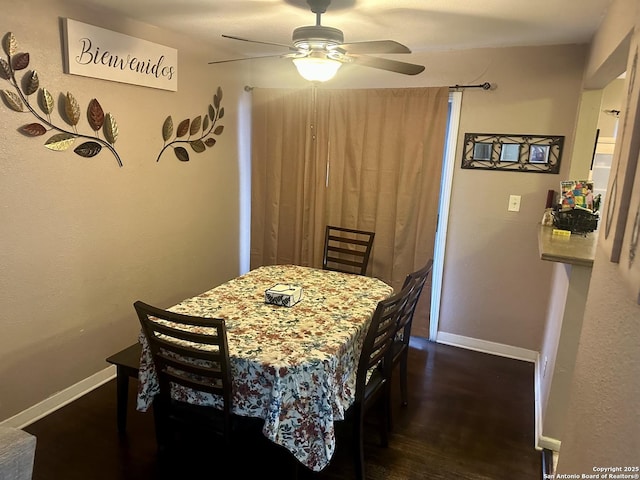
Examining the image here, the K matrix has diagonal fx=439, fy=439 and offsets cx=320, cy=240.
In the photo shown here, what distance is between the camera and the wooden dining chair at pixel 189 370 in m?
1.64

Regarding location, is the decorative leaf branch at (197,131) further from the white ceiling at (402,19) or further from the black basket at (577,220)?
the black basket at (577,220)

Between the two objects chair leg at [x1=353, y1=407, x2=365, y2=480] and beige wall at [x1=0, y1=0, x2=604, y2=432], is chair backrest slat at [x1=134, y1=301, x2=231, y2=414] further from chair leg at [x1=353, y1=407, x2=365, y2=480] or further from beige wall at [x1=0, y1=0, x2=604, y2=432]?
beige wall at [x1=0, y1=0, x2=604, y2=432]

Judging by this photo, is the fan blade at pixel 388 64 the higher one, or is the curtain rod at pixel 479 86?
the curtain rod at pixel 479 86

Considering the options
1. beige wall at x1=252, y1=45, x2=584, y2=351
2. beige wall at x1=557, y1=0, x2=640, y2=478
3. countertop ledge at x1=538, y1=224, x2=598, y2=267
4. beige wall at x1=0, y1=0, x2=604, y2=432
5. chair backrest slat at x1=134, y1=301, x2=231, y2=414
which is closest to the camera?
beige wall at x1=557, y1=0, x2=640, y2=478

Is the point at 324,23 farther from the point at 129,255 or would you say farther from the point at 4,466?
the point at 4,466

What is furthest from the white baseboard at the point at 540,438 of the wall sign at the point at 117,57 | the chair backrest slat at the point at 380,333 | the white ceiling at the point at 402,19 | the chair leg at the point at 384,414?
the wall sign at the point at 117,57

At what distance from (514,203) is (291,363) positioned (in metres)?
2.24

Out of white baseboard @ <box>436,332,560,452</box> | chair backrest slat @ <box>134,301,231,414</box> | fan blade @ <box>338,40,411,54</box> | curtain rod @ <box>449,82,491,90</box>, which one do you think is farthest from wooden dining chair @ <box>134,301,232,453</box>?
curtain rod @ <box>449,82,491,90</box>

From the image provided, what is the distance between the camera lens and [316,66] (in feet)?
6.78

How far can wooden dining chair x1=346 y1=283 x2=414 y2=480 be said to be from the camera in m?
1.88

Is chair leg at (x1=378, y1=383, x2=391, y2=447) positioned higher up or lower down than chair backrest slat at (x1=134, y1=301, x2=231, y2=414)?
lower down

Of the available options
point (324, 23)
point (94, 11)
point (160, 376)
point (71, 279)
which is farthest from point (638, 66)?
point (71, 279)

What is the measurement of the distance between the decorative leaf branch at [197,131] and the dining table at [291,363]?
1.27m

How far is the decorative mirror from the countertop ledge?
76 centimetres
